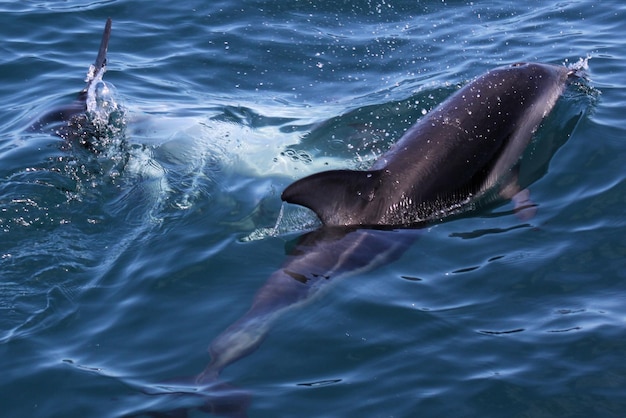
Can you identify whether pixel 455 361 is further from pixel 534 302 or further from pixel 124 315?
pixel 124 315

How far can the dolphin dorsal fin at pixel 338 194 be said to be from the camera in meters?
8.26

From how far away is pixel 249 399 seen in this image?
21.1 feet

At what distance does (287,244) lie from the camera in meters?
8.55

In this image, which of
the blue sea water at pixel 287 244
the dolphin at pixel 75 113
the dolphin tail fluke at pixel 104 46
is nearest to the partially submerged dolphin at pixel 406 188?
the blue sea water at pixel 287 244

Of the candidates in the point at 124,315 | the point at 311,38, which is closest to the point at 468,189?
the point at 124,315

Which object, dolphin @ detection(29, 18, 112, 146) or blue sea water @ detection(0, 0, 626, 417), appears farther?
dolphin @ detection(29, 18, 112, 146)

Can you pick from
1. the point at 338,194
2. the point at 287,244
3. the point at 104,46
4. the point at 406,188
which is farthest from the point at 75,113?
the point at 406,188

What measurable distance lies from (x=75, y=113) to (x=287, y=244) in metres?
4.36

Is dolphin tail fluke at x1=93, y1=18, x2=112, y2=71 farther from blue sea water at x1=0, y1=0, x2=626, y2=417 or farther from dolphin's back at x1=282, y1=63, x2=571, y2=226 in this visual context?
dolphin's back at x1=282, y1=63, x2=571, y2=226

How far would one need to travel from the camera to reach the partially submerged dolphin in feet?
25.4

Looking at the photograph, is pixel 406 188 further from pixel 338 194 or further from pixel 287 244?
pixel 287 244

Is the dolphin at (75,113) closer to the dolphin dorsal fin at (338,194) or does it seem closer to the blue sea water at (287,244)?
the blue sea water at (287,244)

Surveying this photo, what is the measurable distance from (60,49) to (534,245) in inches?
379

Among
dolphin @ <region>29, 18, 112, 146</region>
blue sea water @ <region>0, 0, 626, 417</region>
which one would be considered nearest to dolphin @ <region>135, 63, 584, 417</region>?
blue sea water @ <region>0, 0, 626, 417</region>
